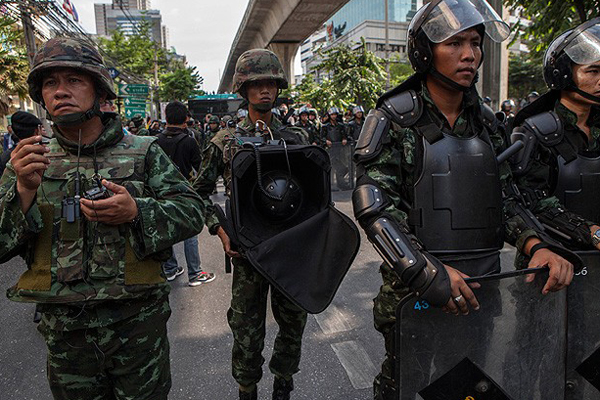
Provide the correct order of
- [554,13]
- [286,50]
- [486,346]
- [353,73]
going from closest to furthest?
[486,346], [554,13], [353,73], [286,50]

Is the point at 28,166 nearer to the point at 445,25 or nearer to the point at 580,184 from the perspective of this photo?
the point at 445,25

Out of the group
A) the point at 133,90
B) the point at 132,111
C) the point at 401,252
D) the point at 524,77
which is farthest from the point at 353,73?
the point at 524,77

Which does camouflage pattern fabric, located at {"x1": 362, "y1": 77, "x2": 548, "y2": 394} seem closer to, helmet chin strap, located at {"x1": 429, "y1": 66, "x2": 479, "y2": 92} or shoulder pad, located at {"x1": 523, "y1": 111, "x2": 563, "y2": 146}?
helmet chin strap, located at {"x1": 429, "y1": 66, "x2": 479, "y2": 92}

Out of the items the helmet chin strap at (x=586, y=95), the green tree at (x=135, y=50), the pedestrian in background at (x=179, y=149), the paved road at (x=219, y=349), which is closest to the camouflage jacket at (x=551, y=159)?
the helmet chin strap at (x=586, y=95)

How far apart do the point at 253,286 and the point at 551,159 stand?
1.80 m

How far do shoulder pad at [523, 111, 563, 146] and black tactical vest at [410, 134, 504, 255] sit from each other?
737 mm

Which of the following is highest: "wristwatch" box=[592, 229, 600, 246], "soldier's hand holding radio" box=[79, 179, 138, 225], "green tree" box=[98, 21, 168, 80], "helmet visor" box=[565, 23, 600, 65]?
"green tree" box=[98, 21, 168, 80]

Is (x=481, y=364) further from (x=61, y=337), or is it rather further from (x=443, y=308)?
(x=61, y=337)

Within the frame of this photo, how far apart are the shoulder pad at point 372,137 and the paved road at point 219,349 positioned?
1635 millimetres

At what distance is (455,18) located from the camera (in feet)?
6.15

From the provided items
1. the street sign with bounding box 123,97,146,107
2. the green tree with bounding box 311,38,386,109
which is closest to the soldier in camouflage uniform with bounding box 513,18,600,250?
the green tree with bounding box 311,38,386,109

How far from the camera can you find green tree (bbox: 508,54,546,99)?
35047 mm

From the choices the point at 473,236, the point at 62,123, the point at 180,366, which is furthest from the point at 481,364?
the point at 180,366

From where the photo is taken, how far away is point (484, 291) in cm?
155
